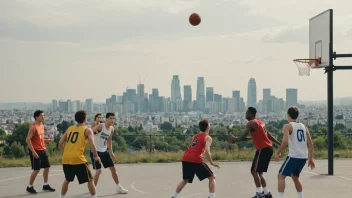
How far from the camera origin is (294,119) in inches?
397

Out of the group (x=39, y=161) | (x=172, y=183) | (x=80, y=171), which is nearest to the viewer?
(x=80, y=171)

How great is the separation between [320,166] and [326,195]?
6.45 meters

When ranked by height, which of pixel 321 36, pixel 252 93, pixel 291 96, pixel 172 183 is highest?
pixel 252 93

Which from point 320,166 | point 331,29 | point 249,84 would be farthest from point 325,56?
point 249,84

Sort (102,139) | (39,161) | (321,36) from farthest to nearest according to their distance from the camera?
(321,36) → (39,161) → (102,139)

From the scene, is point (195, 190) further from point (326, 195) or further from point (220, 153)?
point (220, 153)

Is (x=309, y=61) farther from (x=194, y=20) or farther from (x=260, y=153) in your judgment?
(x=260, y=153)

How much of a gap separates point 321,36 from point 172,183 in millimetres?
6316

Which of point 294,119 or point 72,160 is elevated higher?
point 294,119

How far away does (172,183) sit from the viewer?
14.1 m

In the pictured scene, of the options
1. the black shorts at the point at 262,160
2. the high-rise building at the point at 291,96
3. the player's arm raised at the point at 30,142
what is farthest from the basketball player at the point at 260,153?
the high-rise building at the point at 291,96

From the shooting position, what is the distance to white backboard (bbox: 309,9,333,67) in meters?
15.3

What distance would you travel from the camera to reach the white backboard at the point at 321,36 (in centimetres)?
1530

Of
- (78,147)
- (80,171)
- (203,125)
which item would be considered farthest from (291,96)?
(78,147)
